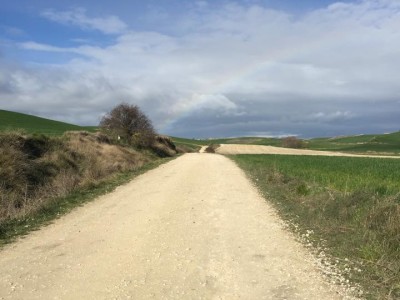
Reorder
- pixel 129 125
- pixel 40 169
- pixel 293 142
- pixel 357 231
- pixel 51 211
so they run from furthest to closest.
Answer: pixel 293 142 < pixel 129 125 < pixel 40 169 < pixel 51 211 < pixel 357 231

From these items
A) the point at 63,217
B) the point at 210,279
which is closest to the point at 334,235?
the point at 210,279

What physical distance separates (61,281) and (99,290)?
761 mm

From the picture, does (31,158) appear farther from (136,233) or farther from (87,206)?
(136,233)

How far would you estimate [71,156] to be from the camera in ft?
88.5

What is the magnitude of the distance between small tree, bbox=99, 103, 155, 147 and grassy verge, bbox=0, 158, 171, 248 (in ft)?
119

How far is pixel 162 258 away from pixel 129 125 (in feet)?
163

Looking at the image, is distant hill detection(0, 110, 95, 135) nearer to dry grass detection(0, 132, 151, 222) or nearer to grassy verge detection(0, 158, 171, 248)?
dry grass detection(0, 132, 151, 222)

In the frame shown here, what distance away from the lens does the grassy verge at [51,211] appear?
31.8 ft

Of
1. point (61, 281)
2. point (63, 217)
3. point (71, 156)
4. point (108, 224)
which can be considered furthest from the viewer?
point (71, 156)

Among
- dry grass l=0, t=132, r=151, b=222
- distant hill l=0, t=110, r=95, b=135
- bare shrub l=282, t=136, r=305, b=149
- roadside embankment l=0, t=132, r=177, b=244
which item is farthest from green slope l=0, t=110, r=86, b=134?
bare shrub l=282, t=136, r=305, b=149

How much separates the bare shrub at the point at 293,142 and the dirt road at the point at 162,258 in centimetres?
11842

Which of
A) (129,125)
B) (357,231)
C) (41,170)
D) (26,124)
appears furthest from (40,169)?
(26,124)

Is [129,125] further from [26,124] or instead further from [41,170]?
[41,170]

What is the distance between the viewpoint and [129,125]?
5597 cm
